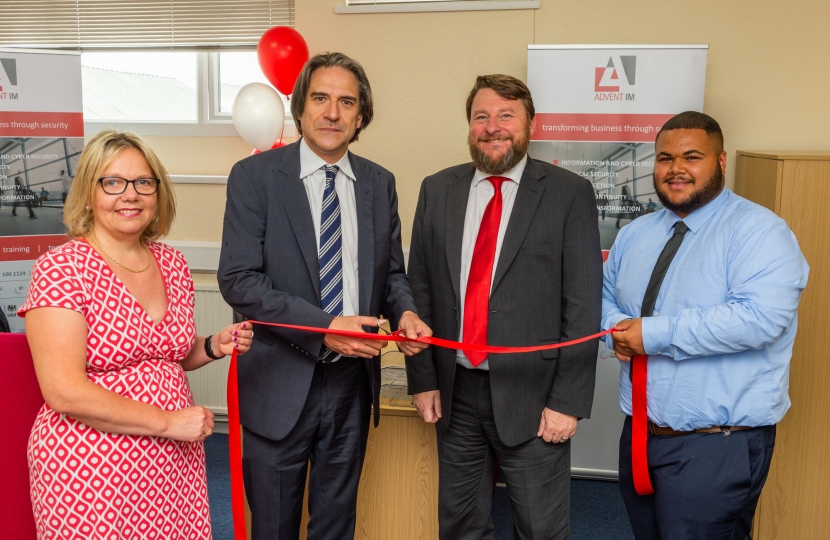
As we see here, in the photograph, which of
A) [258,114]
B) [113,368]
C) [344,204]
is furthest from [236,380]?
[258,114]

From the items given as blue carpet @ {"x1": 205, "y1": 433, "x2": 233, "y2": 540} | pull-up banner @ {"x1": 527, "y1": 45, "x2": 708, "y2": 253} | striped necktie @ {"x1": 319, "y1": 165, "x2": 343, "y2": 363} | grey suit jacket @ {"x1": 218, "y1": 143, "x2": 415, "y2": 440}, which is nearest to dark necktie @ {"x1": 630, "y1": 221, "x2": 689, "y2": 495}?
grey suit jacket @ {"x1": 218, "y1": 143, "x2": 415, "y2": 440}

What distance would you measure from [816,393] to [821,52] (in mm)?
2069

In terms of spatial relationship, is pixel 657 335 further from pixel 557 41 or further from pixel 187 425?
pixel 557 41

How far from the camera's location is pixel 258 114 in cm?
414

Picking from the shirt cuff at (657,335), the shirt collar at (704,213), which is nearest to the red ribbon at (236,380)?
the shirt cuff at (657,335)

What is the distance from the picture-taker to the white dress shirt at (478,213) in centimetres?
242

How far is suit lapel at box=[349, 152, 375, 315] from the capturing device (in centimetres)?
233

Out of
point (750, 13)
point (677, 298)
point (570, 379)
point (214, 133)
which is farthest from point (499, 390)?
point (214, 133)

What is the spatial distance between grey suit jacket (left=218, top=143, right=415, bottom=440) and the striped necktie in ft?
0.10

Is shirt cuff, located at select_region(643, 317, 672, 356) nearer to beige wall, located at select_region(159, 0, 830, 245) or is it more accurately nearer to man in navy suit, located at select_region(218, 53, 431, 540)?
man in navy suit, located at select_region(218, 53, 431, 540)

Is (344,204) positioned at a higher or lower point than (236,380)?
higher

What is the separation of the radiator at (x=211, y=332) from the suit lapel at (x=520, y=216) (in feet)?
9.74

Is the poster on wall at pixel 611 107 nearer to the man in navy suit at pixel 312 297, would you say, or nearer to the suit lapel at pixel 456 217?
the suit lapel at pixel 456 217

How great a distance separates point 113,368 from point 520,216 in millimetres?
1333
